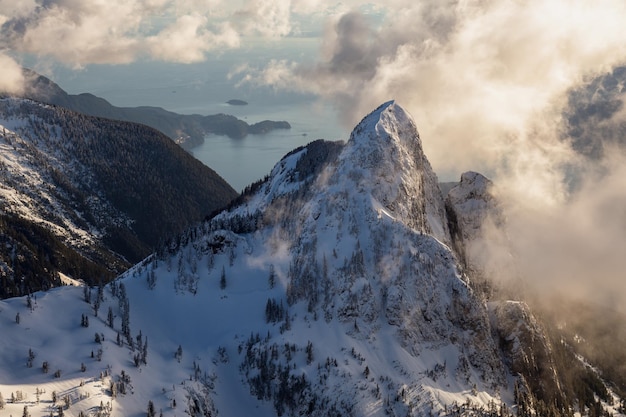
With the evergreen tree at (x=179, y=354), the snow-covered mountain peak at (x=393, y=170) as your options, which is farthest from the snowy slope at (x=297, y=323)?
the snow-covered mountain peak at (x=393, y=170)

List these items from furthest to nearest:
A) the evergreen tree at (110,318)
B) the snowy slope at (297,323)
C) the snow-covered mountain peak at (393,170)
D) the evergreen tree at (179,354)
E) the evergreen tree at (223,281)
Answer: the snow-covered mountain peak at (393,170), the evergreen tree at (223,281), the evergreen tree at (110,318), the evergreen tree at (179,354), the snowy slope at (297,323)

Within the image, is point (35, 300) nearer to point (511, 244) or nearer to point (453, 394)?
point (453, 394)

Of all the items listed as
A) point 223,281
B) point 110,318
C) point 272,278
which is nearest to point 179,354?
point 110,318

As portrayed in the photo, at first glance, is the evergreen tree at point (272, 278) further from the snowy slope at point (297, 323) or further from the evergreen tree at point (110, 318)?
the evergreen tree at point (110, 318)

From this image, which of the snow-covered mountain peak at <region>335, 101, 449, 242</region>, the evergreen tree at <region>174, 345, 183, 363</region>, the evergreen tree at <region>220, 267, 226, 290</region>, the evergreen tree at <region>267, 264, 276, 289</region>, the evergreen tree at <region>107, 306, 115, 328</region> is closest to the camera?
the evergreen tree at <region>174, 345, 183, 363</region>

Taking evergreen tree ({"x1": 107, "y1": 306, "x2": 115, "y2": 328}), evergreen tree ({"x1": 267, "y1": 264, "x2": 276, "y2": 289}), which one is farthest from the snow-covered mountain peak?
evergreen tree ({"x1": 107, "y1": 306, "x2": 115, "y2": 328})

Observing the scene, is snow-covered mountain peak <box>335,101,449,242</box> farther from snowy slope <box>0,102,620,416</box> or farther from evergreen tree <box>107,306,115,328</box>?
evergreen tree <box>107,306,115,328</box>

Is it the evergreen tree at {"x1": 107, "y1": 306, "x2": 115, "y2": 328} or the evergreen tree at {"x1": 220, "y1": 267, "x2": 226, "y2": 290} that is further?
the evergreen tree at {"x1": 220, "y1": 267, "x2": 226, "y2": 290}

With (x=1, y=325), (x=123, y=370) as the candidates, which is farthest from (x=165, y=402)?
(x=1, y=325)
